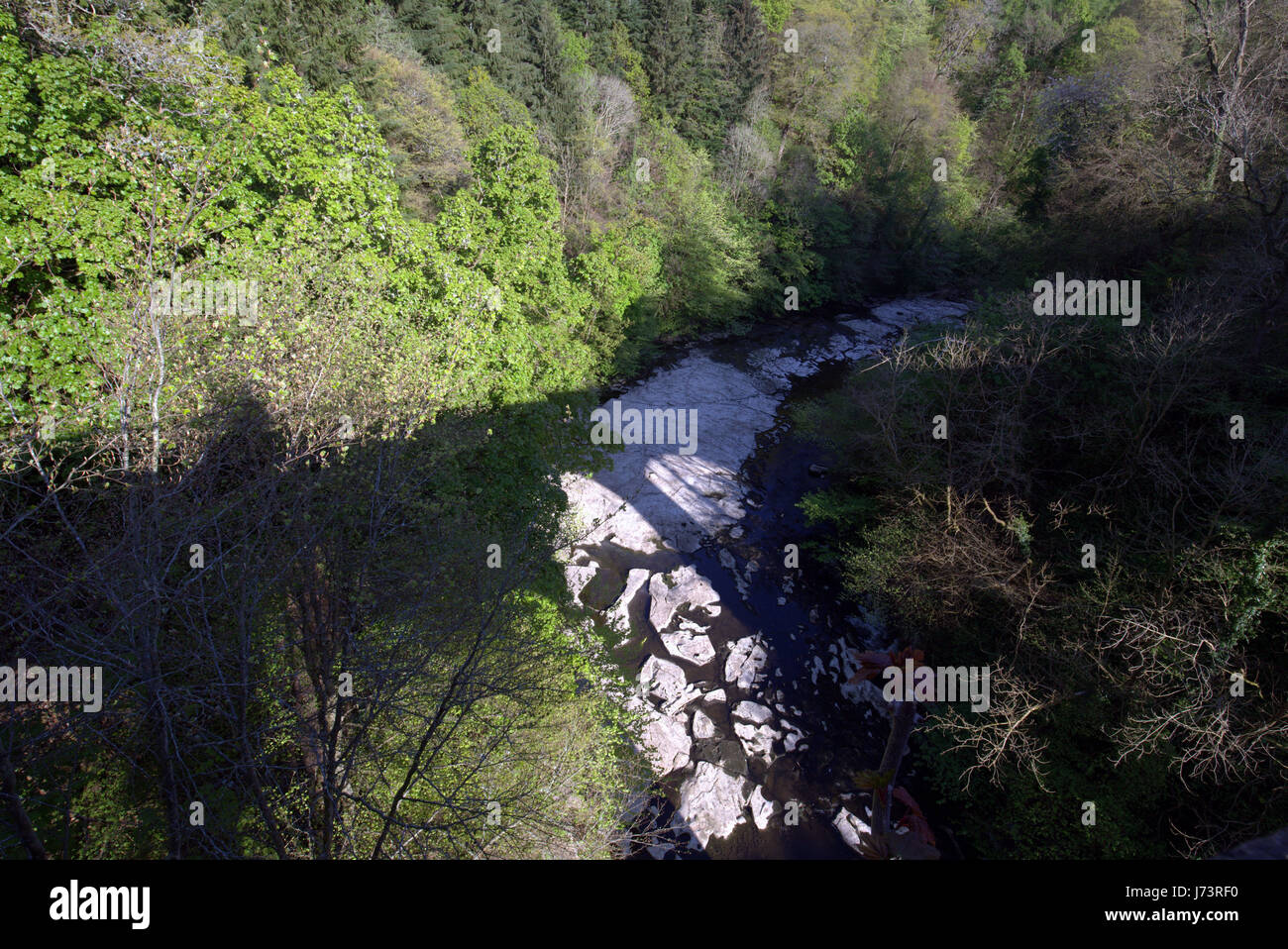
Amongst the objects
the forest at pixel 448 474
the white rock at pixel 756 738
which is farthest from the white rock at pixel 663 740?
the white rock at pixel 756 738

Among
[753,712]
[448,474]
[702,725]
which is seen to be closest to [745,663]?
[753,712]

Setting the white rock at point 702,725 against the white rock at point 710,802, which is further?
the white rock at point 702,725

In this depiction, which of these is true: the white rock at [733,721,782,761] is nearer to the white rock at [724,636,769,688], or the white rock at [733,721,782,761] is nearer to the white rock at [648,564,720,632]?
the white rock at [724,636,769,688]

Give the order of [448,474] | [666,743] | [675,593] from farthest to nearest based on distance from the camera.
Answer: [675,593] < [666,743] < [448,474]

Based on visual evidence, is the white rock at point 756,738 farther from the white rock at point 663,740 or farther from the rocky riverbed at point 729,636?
the white rock at point 663,740

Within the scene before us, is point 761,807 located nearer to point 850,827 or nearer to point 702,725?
point 850,827
